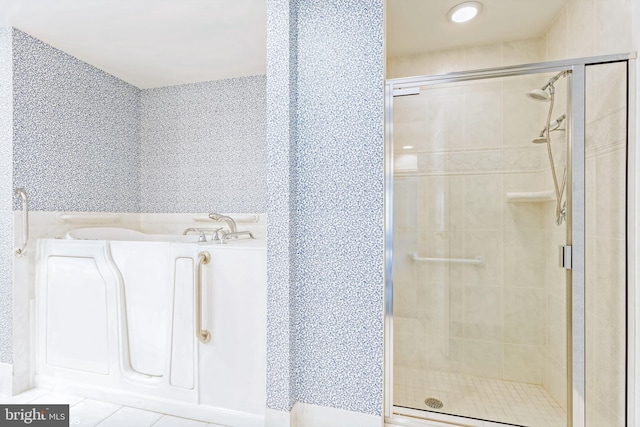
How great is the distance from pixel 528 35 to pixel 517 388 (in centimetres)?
219

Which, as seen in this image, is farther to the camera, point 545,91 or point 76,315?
point 76,315

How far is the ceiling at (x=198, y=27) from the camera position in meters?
2.03

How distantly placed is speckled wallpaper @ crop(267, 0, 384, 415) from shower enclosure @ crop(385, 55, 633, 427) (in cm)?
10

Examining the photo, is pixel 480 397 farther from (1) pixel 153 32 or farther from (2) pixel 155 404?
(1) pixel 153 32

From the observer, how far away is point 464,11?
205cm

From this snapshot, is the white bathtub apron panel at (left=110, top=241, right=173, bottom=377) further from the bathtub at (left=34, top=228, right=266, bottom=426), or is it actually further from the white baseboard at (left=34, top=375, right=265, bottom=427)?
the white baseboard at (left=34, top=375, right=265, bottom=427)

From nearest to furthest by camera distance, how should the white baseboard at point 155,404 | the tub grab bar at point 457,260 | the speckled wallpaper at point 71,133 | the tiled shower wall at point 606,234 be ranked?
the tiled shower wall at point 606,234
the tub grab bar at point 457,260
the white baseboard at point 155,404
the speckled wallpaper at point 71,133

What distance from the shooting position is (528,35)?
90.1 inches

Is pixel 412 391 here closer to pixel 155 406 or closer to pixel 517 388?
pixel 517 388

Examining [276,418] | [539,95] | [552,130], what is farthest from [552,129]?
[276,418]

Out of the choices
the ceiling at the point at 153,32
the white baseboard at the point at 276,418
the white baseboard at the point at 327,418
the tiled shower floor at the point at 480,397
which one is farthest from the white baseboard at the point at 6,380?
the tiled shower floor at the point at 480,397

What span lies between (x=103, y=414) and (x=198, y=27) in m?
2.40

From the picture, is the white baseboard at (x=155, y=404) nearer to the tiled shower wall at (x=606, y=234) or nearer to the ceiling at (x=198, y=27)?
the tiled shower wall at (x=606, y=234)

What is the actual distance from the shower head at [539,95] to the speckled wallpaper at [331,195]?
26.0 inches
